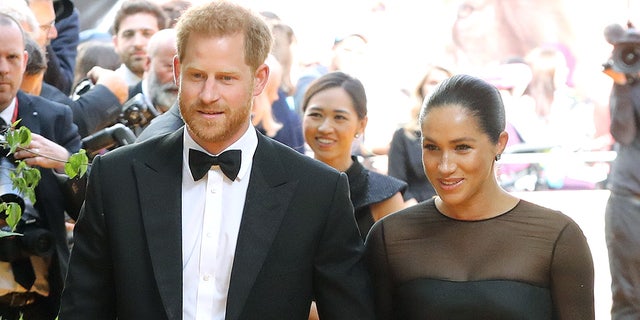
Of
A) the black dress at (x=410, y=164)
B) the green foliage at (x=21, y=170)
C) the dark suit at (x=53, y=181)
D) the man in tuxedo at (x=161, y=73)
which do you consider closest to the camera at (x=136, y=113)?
the man in tuxedo at (x=161, y=73)

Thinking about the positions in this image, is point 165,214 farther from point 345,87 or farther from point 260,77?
point 345,87

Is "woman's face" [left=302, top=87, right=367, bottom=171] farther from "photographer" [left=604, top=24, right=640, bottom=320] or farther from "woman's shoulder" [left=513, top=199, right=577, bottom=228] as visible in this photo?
"photographer" [left=604, top=24, right=640, bottom=320]

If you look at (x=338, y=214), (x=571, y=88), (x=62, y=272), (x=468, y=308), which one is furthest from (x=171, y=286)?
(x=571, y=88)

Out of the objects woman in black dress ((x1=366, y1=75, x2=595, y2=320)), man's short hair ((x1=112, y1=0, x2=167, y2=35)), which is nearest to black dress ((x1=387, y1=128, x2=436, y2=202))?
man's short hair ((x1=112, y1=0, x2=167, y2=35))

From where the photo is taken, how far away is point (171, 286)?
285 centimetres

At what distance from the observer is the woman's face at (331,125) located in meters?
4.56

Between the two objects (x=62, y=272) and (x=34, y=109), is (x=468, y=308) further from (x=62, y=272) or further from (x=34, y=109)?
(x=34, y=109)

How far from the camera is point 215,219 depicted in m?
2.92

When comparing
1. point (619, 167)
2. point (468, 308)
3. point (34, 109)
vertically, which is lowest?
point (619, 167)

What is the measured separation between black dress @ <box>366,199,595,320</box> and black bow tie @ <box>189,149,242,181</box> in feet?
1.86

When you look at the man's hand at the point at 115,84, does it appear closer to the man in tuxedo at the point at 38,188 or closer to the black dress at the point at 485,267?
the man in tuxedo at the point at 38,188

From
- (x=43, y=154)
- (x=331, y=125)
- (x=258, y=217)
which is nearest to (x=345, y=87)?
(x=331, y=125)

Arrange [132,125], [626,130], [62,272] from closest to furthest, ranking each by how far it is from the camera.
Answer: [62,272] < [132,125] < [626,130]

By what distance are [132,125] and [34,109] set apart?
2.52 ft
